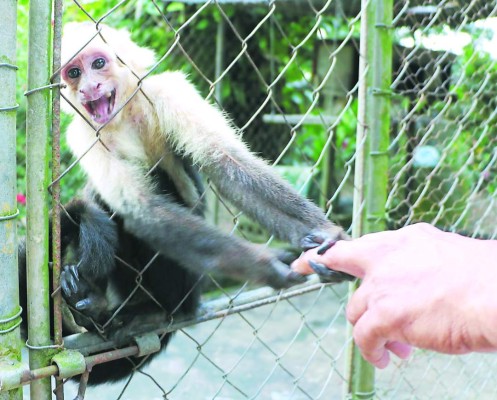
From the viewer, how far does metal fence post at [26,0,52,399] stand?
119 centimetres

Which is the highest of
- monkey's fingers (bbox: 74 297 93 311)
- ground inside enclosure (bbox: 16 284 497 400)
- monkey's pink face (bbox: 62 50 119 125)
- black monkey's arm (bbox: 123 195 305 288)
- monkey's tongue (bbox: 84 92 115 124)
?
monkey's pink face (bbox: 62 50 119 125)

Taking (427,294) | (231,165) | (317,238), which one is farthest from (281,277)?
(427,294)

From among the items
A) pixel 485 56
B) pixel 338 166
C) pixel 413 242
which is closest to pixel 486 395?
pixel 485 56

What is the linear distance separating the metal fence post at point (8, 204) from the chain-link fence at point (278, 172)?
0.01 m

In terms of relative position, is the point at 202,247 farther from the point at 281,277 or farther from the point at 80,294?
the point at 80,294

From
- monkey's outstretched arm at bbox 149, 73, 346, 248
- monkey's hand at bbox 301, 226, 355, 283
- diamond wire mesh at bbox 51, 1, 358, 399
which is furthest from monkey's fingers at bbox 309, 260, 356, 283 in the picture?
diamond wire mesh at bbox 51, 1, 358, 399

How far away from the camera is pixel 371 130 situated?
210 cm

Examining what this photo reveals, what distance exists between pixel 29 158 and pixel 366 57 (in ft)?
4.26

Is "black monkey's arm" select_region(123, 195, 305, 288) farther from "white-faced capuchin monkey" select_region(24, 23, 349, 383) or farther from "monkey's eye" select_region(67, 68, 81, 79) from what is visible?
"monkey's eye" select_region(67, 68, 81, 79)

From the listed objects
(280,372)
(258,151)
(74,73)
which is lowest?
(280,372)

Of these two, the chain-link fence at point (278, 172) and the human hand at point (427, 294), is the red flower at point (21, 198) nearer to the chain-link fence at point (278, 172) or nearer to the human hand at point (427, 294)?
the chain-link fence at point (278, 172)

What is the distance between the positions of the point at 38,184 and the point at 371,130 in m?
1.27

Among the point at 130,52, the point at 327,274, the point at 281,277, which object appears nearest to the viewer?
the point at 327,274

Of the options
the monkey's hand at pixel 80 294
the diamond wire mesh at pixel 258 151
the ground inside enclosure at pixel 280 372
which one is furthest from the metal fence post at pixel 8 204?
the diamond wire mesh at pixel 258 151
